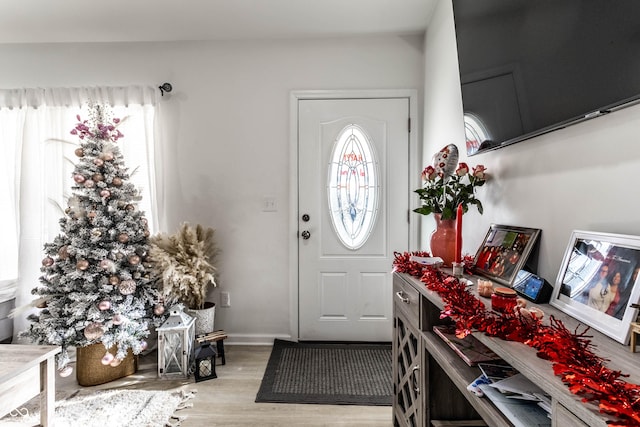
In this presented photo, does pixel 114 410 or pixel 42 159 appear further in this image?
pixel 42 159

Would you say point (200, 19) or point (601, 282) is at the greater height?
point (200, 19)

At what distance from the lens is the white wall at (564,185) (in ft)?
2.82

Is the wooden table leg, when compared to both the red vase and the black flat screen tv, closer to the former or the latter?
the red vase

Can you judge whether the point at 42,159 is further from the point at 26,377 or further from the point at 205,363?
the point at 205,363

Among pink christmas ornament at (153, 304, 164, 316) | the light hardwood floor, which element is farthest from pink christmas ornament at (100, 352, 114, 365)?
pink christmas ornament at (153, 304, 164, 316)

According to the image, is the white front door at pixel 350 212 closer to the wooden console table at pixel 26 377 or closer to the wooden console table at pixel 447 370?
the wooden console table at pixel 447 370

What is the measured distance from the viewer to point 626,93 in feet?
2.57

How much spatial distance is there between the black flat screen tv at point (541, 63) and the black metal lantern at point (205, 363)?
6.84 ft

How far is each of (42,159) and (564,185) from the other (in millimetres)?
3546

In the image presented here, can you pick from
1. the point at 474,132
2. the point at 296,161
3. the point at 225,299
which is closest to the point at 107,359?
the point at 225,299

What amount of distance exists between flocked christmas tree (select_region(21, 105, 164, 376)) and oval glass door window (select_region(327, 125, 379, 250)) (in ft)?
4.94

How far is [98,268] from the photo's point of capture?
2209mm

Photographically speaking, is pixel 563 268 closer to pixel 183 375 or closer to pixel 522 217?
pixel 522 217

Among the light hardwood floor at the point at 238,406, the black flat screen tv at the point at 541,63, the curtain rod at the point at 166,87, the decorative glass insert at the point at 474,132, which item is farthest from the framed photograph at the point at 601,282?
the curtain rod at the point at 166,87
